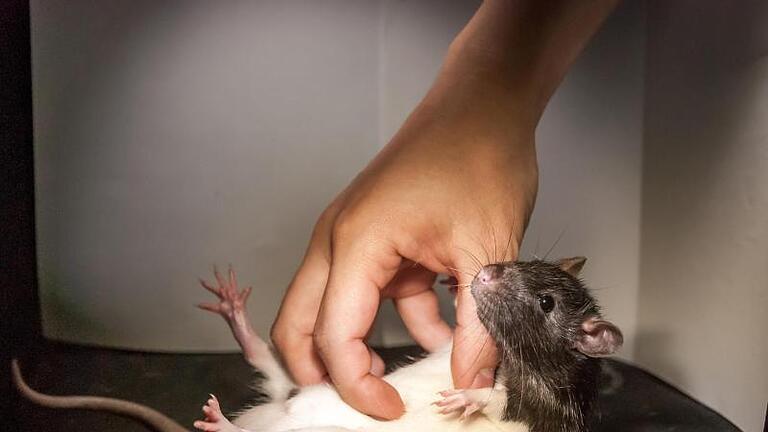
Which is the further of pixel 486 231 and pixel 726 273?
pixel 726 273

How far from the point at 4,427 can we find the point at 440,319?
0.44 meters

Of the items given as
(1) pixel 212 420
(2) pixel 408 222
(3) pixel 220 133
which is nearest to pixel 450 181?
(2) pixel 408 222

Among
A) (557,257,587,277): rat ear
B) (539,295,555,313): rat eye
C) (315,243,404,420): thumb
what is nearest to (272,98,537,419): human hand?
(315,243,404,420): thumb

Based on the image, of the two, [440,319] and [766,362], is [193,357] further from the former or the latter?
[766,362]

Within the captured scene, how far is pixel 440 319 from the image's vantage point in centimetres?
85

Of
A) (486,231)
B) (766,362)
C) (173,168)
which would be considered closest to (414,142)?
(486,231)

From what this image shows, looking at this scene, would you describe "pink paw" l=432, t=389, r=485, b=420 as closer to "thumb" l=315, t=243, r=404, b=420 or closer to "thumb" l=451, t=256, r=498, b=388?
"thumb" l=451, t=256, r=498, b=388

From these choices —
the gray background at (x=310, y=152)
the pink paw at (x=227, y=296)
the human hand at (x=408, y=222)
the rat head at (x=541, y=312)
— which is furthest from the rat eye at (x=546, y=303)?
the pink paw at (x=227, y=296)

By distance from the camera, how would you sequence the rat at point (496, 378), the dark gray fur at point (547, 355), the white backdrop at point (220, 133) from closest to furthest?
the white backdrop at point (220, 133) < the rat at point (496, 378) < the dark gray fur at point (547, 355)

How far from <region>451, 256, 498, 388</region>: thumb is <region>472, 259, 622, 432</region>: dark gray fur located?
3 cm

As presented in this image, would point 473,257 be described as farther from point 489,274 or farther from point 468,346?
point 468,346

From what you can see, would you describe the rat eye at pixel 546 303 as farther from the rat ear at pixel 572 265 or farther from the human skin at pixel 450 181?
the human skin at pixel 450 181

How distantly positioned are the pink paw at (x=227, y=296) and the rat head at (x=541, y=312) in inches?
10.0

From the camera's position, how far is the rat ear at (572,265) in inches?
32.5
